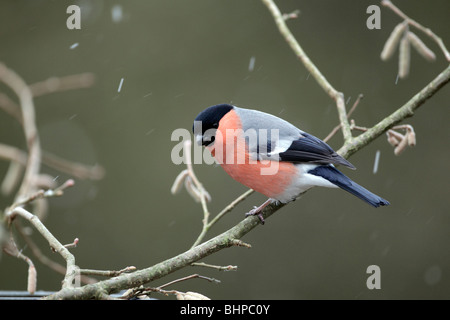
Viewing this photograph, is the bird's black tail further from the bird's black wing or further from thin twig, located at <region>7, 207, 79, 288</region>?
thin twig, located at <region>7, 207, 79, 288</region>

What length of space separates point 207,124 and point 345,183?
18.9 inches

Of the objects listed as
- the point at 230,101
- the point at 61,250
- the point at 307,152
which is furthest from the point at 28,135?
the point at 230,101

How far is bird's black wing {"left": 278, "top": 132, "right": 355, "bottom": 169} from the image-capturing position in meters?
1.67

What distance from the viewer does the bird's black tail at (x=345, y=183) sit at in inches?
59.9

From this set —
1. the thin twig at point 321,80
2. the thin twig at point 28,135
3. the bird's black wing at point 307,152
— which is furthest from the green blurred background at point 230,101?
the thin twig at point 28,135

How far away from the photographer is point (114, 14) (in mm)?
3787

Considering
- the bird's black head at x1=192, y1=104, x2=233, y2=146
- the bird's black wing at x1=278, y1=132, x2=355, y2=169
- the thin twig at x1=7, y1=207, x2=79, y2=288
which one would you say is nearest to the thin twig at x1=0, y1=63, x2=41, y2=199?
the thin twig at x1=7, y1=207, x2=79, y2=288

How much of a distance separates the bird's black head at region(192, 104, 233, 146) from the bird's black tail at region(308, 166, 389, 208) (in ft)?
1.16

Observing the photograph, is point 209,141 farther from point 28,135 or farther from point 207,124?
point 28,135

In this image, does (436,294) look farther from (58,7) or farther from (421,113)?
(58,7)

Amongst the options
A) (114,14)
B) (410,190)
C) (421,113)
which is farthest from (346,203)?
(114,14)

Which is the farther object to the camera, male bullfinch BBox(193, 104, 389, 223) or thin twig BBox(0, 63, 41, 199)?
male bullfinch BBox(193, 104, 389, 223)
